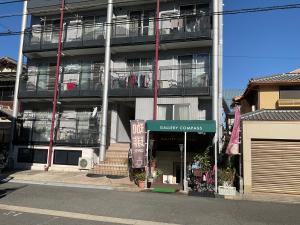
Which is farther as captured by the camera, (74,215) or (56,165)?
(56,165)

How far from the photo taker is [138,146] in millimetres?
16328

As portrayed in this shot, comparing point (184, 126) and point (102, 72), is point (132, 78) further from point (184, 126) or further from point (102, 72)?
point (184, 126)

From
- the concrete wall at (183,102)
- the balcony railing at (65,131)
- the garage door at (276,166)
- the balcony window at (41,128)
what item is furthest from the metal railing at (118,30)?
the garage door at (276,166)

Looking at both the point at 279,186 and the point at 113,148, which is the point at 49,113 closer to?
the point at 113,148

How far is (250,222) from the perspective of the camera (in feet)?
31.9

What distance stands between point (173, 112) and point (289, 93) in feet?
21.8

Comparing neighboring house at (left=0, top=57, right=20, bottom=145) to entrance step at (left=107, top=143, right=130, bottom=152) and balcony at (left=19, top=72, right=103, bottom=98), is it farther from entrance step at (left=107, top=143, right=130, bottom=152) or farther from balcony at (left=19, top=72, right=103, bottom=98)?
entrance step at (left=107, top=143, right=130, bottom=152)

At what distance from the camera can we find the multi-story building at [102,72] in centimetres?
2078

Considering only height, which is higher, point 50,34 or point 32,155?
point 50,34

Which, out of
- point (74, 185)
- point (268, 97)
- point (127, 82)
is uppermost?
point (127, 82)

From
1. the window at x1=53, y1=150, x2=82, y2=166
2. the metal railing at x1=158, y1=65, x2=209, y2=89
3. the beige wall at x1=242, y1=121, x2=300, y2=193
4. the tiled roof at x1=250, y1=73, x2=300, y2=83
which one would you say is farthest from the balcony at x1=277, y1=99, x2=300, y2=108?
the window at x1=53, y1=150, x2=82, y2=166

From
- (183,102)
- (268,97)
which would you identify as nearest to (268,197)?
(268,97)

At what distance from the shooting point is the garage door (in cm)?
1446

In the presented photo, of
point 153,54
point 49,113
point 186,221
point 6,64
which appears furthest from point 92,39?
point 186,221
